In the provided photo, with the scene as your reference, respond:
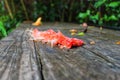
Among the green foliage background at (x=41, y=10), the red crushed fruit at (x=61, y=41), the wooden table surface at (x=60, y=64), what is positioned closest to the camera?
the wooden table surface at (x=60, y=64)

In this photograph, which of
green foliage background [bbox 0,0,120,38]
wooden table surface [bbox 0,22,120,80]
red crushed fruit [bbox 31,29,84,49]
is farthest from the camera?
green foliage background [bbox 0,0,120,38]

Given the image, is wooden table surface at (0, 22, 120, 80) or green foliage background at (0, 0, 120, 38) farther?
green foliage background at (0, 0, 120, 38)

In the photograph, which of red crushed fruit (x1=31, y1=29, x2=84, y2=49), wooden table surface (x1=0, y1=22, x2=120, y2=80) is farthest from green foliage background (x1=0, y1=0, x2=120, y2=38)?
wooden table surface (x1=0, y1=22, x2=120, y2=80)

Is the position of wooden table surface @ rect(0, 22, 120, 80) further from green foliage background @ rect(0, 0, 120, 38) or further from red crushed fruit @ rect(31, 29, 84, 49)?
green foliage background @ rect(0, 0, 120, 38)

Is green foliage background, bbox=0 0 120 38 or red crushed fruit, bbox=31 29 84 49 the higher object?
red crushed fruit, bbox=31 29 84 49

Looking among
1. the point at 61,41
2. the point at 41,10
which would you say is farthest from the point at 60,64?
the point at 41,10

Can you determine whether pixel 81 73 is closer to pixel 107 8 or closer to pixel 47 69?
pixel 47 69

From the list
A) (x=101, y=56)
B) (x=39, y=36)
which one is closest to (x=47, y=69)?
(x=101, y=56)

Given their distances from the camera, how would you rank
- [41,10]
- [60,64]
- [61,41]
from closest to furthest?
[60,64] → [61,41] → [41,10]

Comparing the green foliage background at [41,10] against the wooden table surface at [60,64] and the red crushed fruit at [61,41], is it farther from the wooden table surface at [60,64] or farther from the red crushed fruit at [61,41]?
the wooden table surface at [60,64]

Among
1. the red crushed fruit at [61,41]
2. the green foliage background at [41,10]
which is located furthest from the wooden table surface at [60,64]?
the green foliage background at [41,10]

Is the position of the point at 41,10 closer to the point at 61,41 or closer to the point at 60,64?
the point at 61,41
